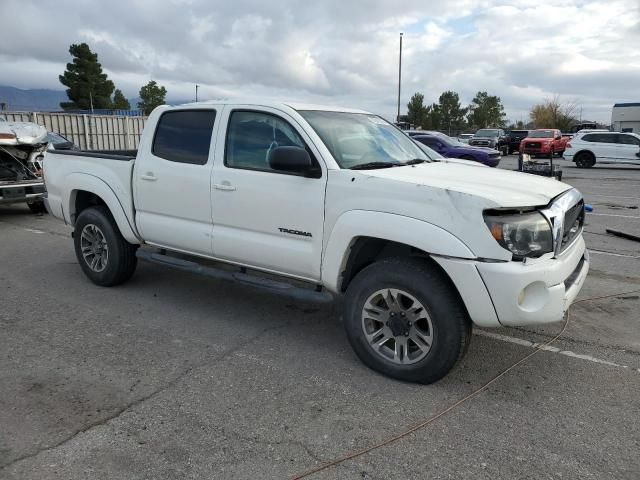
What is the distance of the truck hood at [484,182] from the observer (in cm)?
334

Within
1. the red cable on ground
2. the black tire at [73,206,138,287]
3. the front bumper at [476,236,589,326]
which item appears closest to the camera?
the red cable on ground

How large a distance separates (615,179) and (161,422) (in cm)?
1996

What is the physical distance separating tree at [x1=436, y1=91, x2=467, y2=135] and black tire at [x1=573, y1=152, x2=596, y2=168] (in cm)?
4910

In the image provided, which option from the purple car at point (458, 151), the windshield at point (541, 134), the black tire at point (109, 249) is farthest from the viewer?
the windshield at point (541, 134)

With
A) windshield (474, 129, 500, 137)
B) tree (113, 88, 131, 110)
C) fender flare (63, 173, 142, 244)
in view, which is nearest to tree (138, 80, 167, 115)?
tree (113, 88, 131, 110)

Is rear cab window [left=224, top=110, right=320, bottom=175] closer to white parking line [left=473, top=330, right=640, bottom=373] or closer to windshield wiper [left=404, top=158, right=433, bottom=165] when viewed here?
windshield wiper [left=404, top=158, right=433, bottom=165]

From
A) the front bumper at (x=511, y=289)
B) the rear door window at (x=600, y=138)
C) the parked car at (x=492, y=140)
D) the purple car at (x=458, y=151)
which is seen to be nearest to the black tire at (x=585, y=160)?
the rear door window at (x=600, y=138)

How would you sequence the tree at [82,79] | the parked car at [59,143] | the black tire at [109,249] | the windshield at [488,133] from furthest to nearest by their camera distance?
the tree at [82,79] → the windshield at [488,133] → the parked car at [59,143] → the black tire at [109,249]

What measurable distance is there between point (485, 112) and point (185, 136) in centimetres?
7845

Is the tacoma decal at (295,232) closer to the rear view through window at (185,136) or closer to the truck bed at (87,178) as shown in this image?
the rear view through window at (185,136)

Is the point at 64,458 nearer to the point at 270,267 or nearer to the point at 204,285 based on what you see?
the point at 270,267

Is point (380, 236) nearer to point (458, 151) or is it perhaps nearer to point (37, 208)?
point (37, 208)

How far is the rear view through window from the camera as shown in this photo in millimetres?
4660

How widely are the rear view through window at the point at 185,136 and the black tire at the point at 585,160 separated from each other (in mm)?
23945
